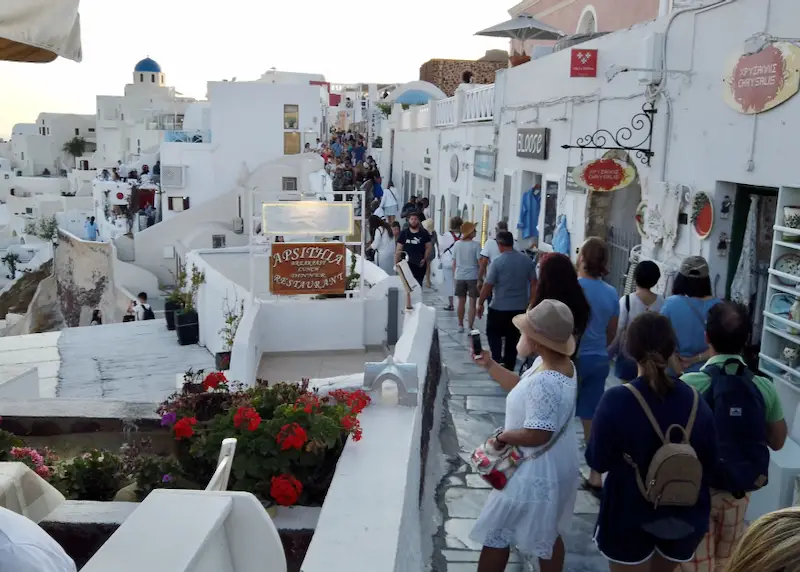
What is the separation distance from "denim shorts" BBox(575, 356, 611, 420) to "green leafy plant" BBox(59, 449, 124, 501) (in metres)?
3.06

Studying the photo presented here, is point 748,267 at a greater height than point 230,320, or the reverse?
point 748,267

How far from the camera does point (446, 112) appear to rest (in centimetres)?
1938

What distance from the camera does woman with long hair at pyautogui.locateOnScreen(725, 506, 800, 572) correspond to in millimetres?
1391

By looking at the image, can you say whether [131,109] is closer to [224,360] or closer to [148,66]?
[148,66]

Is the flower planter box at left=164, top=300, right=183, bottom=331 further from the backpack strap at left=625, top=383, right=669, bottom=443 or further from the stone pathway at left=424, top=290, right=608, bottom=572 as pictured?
the backpack strap at left=625, top=383, right=669, bottom=443

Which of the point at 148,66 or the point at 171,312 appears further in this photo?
the point at 148,66

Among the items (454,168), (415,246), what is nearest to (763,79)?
(415,246)

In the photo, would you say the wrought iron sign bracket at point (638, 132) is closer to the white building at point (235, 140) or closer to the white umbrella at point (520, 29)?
the white umbrella at point (520, 29)

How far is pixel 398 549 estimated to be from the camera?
291cm

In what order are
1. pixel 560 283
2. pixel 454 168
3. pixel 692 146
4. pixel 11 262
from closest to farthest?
pixel 560 283 < pixel 692 146 < pixel 454 168 < pixel 11 262

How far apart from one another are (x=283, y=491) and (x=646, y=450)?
156cm

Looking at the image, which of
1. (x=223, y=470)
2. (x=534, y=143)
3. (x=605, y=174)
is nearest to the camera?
(x=223, y=470)

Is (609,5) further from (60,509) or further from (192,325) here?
(60,509)

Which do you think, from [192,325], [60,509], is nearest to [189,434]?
[60,509]
